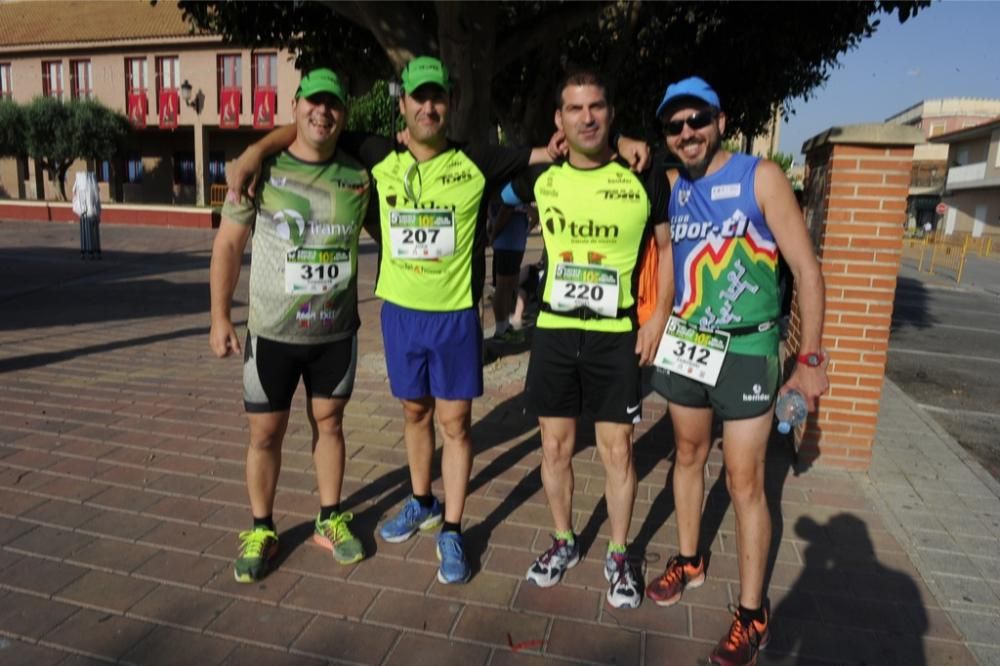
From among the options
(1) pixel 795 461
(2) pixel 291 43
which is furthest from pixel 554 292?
(2) pixel 291 43

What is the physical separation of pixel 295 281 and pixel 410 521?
1.33 metres

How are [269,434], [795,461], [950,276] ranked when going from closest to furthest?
[269,434]
[795,461]
[950,276]

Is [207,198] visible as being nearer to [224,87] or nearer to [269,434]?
[224,87]

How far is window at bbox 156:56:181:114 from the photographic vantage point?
3303 centimetres

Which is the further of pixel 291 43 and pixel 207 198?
pixel 207 198

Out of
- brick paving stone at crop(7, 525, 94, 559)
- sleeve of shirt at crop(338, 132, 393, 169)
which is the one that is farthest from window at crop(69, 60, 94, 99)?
sleeve of shirt at crop(338, 132, 393, 169)

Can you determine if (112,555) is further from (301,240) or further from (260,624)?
(301,240)

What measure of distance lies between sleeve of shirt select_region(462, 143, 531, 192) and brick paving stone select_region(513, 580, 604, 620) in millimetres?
1776

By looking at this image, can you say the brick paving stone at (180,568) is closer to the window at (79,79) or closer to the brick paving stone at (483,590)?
the brick paving stone at (483,590)

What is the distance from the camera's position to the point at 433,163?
3.07 metres

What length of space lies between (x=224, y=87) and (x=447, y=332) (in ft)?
111

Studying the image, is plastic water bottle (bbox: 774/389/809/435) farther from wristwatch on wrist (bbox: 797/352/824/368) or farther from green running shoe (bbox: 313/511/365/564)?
green running shoe (bbox: 313/511/365/564)

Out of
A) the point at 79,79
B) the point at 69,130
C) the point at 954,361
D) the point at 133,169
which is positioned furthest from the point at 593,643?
the point at 79,79

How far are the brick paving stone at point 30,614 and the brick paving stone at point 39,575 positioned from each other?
2.6 inches
